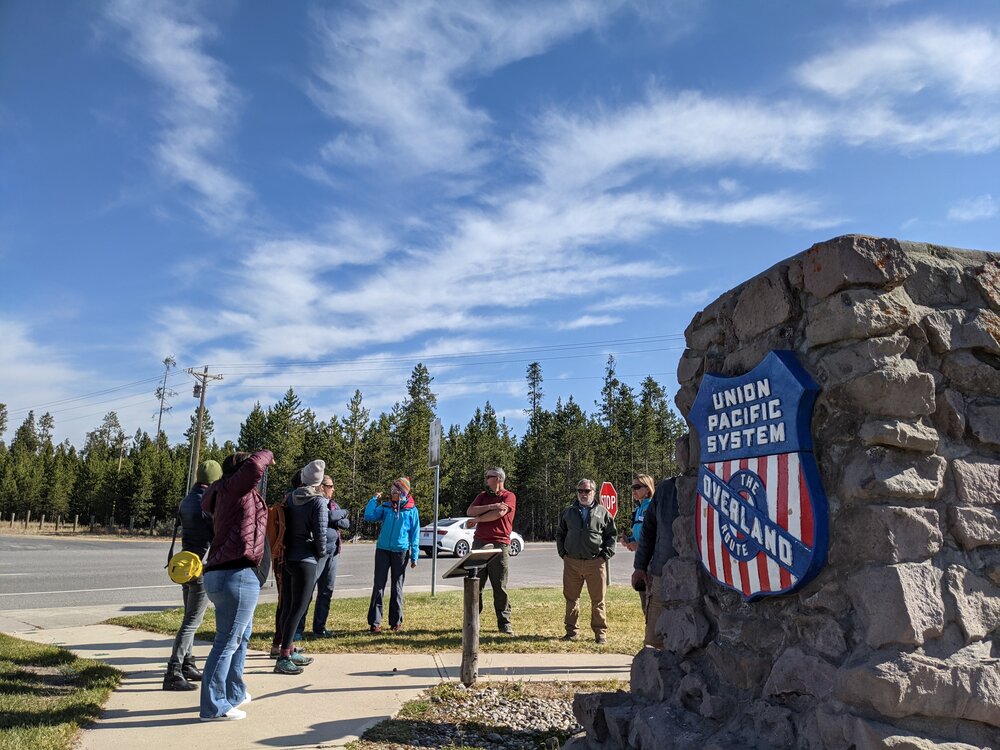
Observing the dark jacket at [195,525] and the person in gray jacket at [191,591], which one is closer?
the person in gray jacket at [191,591]

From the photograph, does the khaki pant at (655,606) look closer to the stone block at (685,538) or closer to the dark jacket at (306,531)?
the stone block at (685,538)

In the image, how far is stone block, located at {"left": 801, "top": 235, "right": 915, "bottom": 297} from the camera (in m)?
2.96

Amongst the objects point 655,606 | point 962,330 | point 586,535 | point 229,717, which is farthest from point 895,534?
point 586,535

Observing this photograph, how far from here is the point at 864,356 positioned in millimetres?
2873

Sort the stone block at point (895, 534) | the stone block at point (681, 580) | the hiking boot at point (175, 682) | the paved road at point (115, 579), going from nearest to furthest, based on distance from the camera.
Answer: the stone block at point (895, 534), the stone block at point (681, 580), the hiking boot at point (175, 682), the paved road at point (115, 579)

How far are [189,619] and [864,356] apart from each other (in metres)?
5.11

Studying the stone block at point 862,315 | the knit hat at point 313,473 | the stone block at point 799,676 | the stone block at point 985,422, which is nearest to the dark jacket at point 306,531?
the knit hat at point 313,473

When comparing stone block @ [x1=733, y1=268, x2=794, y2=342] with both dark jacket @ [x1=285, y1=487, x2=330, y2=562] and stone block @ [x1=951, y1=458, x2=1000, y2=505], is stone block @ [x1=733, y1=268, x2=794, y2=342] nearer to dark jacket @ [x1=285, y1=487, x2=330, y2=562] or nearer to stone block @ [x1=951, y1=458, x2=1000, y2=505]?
stone block @ [x1=951, y1=458, x2=1000, y2=505]

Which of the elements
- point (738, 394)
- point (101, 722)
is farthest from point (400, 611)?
point (738, 394)

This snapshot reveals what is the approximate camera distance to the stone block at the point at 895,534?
2652 millimetres

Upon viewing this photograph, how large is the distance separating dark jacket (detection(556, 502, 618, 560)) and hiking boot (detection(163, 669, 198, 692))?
12.9 ft

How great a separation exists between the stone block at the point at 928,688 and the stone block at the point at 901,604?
7 cm

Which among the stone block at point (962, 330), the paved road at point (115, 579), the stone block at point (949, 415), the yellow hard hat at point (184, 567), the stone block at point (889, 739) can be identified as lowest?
the paved road at point (115, 579)

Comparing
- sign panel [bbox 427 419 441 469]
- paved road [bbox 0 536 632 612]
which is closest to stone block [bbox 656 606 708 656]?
sign panel [bbox 427 419 441 469]
